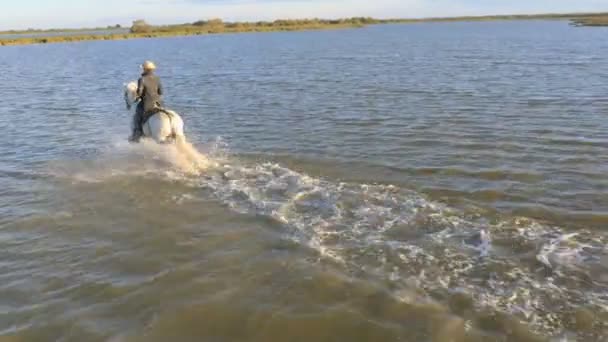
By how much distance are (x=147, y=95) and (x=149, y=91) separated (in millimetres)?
125

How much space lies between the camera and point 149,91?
13188 mm

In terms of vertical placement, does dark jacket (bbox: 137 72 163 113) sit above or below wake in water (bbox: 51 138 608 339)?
above

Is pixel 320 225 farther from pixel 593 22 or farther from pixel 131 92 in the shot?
pixel 593 22

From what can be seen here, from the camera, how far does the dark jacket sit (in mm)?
13141

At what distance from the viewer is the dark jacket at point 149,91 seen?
13.1m

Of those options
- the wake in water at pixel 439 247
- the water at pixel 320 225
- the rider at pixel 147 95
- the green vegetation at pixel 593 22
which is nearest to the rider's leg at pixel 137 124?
the rider at pixel 147 95

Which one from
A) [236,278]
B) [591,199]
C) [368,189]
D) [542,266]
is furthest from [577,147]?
[236,278]

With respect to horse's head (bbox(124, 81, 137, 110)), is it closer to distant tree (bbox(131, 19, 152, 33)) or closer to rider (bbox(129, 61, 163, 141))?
rider (bbox(129, 61, 163, 141))

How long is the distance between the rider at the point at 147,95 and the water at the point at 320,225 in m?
0.91

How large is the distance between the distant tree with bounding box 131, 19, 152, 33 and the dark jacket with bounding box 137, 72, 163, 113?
364ft

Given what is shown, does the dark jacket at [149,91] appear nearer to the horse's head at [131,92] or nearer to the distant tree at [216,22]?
the horse's head at [131,92]

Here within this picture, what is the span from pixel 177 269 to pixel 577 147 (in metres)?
10.1

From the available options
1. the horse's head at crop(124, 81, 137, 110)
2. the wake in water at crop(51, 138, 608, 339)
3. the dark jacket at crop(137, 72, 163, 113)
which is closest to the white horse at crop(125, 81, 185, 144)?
the dark jacket at crop(137, 72, 163, 113)

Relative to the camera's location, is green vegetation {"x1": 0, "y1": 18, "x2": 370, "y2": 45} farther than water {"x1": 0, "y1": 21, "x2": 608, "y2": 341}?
Yes
